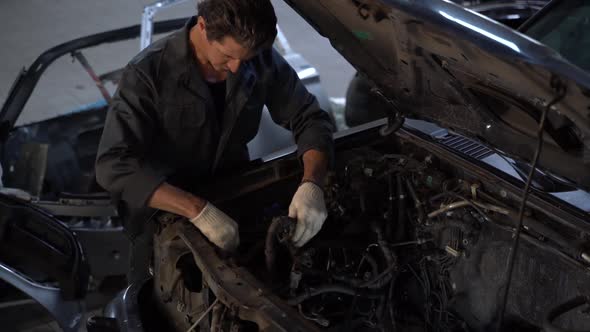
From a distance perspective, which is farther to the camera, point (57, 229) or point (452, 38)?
point (57, 229)

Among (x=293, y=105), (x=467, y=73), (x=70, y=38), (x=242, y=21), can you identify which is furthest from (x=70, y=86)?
(x=467, y=73)

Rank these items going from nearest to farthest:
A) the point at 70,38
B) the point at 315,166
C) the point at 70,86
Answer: the point at 315,166, the point at 70,86, the point at 70,38

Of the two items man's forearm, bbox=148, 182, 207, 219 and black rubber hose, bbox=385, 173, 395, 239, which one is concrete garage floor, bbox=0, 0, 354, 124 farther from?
man's forearm, bbox=148, 182, 207, 219

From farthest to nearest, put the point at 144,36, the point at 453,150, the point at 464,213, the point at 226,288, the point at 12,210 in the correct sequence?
the point at 144,36 < the point at 12,210 < the point at 453,150 < the point at 464,213 < the point at 226,288

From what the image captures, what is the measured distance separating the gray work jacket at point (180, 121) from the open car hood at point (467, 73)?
1.26 feet

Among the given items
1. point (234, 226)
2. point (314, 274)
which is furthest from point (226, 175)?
point (314, 274)

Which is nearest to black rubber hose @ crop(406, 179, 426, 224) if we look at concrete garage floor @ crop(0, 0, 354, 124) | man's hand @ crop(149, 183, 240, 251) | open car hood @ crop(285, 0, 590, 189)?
open car hood @ crop(285, 0, 590, 189)

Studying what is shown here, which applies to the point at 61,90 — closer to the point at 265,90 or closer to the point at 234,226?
the point at 265,90

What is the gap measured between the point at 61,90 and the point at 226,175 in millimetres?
3984

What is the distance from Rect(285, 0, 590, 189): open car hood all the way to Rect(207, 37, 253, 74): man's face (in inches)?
8.8

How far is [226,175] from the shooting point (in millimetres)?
2395

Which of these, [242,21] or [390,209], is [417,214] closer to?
[390,209]

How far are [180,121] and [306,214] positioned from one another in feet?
1.84

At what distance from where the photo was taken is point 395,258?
7.07 ft
